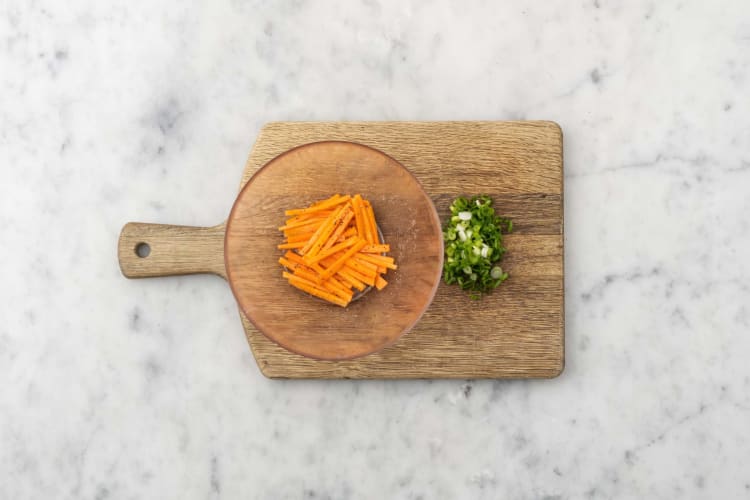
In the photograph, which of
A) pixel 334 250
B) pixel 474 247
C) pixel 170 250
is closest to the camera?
pixel 334 250

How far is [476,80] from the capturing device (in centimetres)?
214

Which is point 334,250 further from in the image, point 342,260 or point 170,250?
point 170,250

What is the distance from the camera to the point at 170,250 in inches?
80.8

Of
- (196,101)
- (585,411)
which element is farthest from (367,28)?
(585,411)

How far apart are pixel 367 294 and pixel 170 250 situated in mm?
609

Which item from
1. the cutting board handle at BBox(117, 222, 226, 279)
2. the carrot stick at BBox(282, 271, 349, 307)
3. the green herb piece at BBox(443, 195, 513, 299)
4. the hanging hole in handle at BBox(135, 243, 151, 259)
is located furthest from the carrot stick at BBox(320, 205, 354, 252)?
the hanging hole in handle at BBox(135, 243, 151, 259)

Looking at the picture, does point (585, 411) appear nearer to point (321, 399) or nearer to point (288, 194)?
point (321, 399)

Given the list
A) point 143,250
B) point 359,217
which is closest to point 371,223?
point 359,217

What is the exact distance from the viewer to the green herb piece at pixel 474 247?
6.24 ft

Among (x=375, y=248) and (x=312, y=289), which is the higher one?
(x=375, y=248)

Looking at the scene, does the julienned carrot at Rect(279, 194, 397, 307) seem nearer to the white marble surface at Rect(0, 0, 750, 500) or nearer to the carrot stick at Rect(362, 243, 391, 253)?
the carrot stick at Rect(362, 243, 391, 253)

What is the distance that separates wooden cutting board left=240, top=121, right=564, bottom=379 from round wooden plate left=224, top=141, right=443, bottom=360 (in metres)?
0.18

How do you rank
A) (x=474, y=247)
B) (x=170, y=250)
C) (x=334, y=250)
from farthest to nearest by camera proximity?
(x=170, y=250) < (x=474, y=247) < (x=334, y=250)

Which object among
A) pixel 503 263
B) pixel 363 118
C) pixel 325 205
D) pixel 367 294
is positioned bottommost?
pixel 367 294
